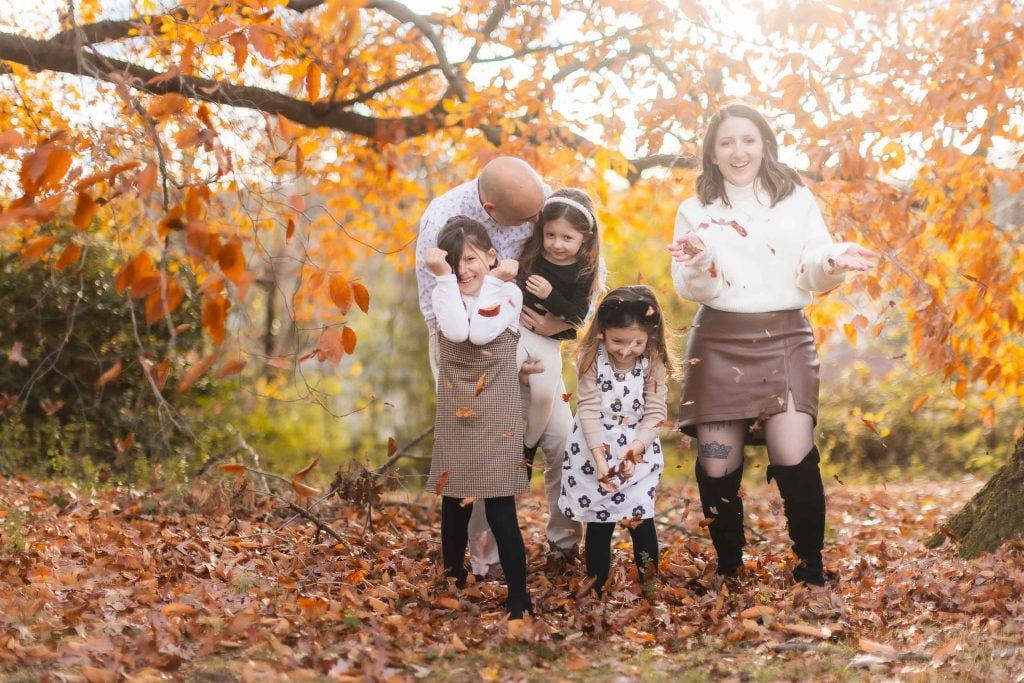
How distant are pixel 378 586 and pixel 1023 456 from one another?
2585mm

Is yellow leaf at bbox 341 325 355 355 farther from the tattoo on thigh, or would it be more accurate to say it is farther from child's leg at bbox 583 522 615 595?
the tattoo on thigh

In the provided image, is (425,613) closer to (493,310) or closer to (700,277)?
(493,310)

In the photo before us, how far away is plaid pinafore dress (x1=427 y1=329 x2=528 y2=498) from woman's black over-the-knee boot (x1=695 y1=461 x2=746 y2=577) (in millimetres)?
791

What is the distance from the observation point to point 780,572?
12.6 ft

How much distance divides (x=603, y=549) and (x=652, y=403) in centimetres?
52

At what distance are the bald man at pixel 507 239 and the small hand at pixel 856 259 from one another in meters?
0.95

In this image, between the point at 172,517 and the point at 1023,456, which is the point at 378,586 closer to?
the point at 172,517

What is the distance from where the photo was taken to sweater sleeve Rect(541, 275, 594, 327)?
3465mm

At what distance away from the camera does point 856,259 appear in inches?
128

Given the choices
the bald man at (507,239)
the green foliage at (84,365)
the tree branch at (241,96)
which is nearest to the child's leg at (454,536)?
the bald man at (507,239)

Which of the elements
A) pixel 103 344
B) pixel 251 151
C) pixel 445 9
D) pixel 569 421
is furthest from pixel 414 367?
pixel 569 421

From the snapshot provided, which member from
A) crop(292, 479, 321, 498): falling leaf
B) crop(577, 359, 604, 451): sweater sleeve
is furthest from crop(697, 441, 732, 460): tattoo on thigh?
crop(292, 479, 321, 498): falling leaf

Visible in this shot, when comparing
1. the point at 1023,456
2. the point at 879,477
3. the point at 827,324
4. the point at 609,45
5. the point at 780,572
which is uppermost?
the point at 609,45

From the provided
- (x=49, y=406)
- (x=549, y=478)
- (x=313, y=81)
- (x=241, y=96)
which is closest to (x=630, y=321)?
(x=549, y=478)
